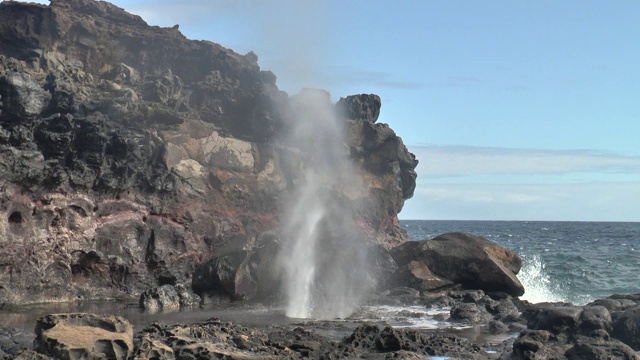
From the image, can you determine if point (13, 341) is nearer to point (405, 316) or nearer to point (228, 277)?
point (228, 277)

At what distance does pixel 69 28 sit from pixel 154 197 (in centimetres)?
1551

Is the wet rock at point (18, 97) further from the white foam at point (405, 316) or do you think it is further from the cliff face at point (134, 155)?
the white foam at point (405, 316)

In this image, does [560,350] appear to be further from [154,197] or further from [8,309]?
[154,197]

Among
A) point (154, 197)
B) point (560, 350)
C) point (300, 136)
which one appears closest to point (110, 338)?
point (560, 350)

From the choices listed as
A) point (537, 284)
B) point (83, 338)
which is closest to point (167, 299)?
point (83, 338)

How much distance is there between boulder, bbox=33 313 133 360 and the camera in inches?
506

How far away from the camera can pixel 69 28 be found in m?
42.4

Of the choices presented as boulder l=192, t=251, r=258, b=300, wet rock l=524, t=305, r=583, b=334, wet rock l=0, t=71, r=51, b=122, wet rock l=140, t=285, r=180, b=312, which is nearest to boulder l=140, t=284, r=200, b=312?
wet rock l=140, t=285, r=180, b=312

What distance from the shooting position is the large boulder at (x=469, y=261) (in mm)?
31375

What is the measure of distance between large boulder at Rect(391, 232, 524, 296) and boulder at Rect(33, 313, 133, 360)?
20783 mm

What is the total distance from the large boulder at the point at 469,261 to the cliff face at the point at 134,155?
27.3 ft

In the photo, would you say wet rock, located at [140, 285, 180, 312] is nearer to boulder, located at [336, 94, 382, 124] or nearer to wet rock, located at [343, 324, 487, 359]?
wet rock, located at [343, 324, 487, 359]

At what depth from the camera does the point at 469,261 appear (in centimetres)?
3194

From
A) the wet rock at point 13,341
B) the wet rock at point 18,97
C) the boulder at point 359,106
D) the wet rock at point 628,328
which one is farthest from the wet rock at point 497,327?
the boulder at point 359,106
